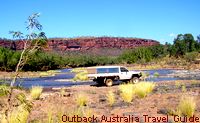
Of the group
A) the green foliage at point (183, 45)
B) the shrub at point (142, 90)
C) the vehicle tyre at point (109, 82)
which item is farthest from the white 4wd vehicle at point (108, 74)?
the green foliage at point (183, 45)

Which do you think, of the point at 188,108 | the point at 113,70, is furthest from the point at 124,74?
the point at 188,108

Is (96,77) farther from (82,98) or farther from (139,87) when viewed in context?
(82,98)

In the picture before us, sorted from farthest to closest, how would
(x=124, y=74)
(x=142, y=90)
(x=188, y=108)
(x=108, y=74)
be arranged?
(x=124, y=74) → (x=108, y=74) → (x=142, y=90) → (x=188, y=108)

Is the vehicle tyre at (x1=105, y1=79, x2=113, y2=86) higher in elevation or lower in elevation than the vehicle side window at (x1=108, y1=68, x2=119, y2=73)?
lower

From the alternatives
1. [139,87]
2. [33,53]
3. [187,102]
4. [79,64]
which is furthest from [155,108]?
[79,64]

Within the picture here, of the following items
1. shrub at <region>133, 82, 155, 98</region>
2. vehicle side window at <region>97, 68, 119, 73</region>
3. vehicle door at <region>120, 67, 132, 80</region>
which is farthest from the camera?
vehicle door at <region>120, 67, 132, 80</region>

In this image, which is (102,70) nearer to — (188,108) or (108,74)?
(108,74)

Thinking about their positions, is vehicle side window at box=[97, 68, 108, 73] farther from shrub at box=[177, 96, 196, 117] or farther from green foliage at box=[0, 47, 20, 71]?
green foliage at box=[0, 47, 20, 71]

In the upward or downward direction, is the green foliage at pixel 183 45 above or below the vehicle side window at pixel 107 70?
above

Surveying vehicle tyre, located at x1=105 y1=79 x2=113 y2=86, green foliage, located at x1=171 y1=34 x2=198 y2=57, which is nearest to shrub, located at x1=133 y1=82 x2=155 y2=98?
vehicle tyre, located at x1=105 y1=79 x2=113 y2=86

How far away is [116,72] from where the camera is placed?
3219 centimetres

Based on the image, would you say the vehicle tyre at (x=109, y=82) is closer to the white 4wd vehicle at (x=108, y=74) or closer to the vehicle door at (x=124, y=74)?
the white 4wd vehicle at (x=108, y=74)

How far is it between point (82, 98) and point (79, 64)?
116489 millimetres

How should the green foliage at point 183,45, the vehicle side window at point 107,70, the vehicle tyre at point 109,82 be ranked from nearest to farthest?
the vehicle tyre at point 109,82 → the vehicle side window at point 107,70 → the green foliage at point 183,45
